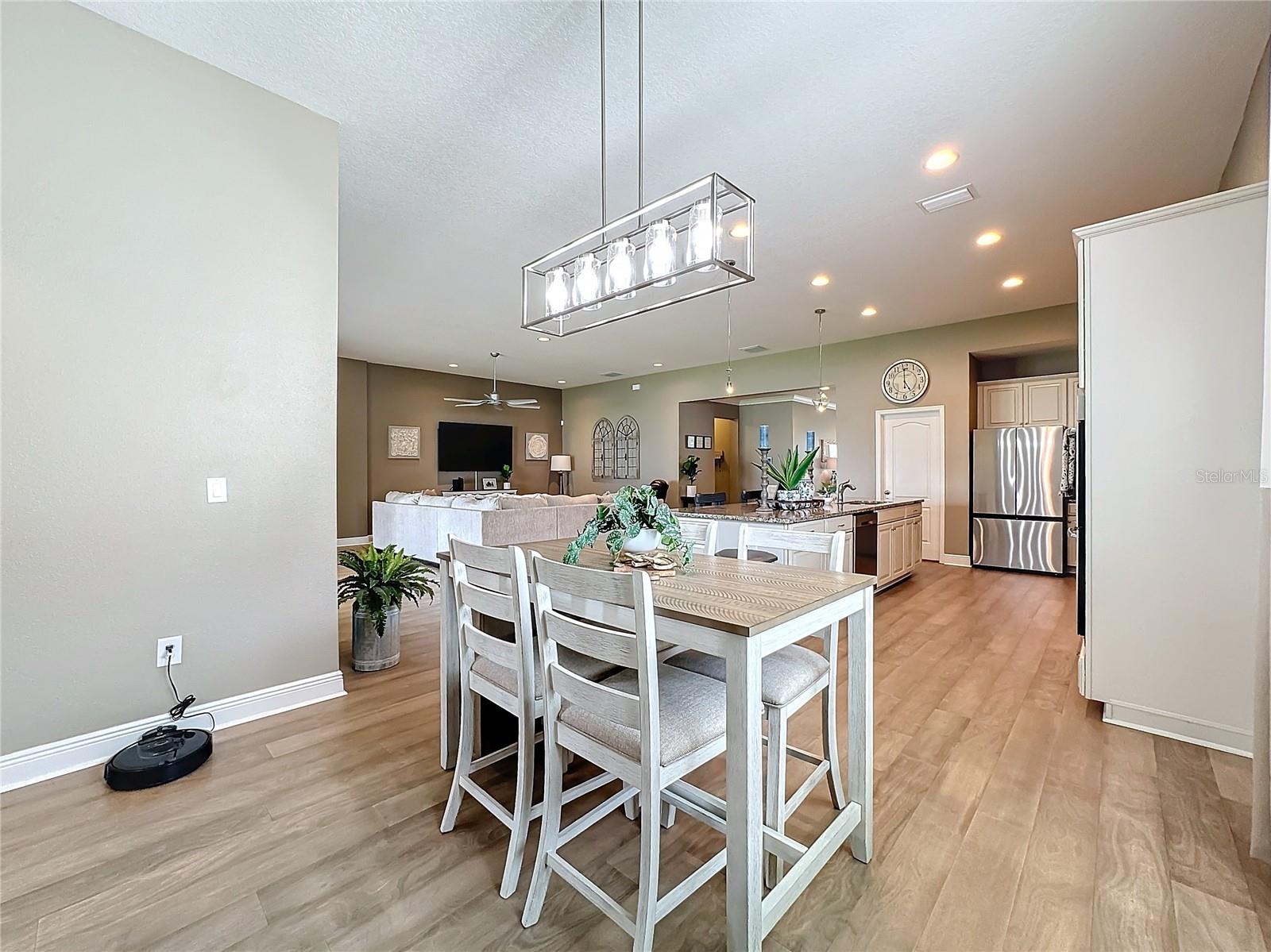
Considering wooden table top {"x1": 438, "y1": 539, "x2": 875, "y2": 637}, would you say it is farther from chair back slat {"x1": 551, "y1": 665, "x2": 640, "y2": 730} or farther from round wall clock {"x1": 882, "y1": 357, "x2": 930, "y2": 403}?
round wall clock {"x1": 882, "y1": 357, "x2": 930, "y2": 403}

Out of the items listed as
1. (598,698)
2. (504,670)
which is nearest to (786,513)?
(504,670)

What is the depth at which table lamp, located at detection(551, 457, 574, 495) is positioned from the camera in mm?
10773

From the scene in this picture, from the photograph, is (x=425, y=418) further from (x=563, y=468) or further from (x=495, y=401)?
(x=563, y=468)

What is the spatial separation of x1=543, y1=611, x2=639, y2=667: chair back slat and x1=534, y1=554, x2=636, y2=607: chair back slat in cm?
7

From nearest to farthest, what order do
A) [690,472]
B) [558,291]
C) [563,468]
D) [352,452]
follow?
1. [558,291]
2. [352,452]
3. [690,472]
4. [563,468]

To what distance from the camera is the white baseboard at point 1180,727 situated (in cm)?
216

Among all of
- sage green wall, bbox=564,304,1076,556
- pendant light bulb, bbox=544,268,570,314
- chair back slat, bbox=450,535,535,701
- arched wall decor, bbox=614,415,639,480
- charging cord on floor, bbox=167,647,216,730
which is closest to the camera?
chair back slat, bbox=450,535,535,701

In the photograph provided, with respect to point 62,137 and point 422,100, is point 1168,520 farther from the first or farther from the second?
point 62,137

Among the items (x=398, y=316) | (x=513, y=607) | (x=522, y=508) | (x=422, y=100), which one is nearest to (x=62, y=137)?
(x=422, y=100)

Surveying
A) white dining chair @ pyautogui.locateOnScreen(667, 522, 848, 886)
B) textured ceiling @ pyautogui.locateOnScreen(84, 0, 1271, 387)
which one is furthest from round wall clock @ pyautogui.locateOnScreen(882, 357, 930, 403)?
white dining chair @ pyautogui.locateOnScreen(667, 522, 848, 886)

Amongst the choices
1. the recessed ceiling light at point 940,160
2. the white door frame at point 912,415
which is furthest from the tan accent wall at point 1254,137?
the white door frame at point 912,415

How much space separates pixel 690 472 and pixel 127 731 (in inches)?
311

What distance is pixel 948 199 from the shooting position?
330cm

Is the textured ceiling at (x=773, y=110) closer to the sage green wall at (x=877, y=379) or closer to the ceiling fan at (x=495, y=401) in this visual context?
the sage green wall at (x=877, y=379)
